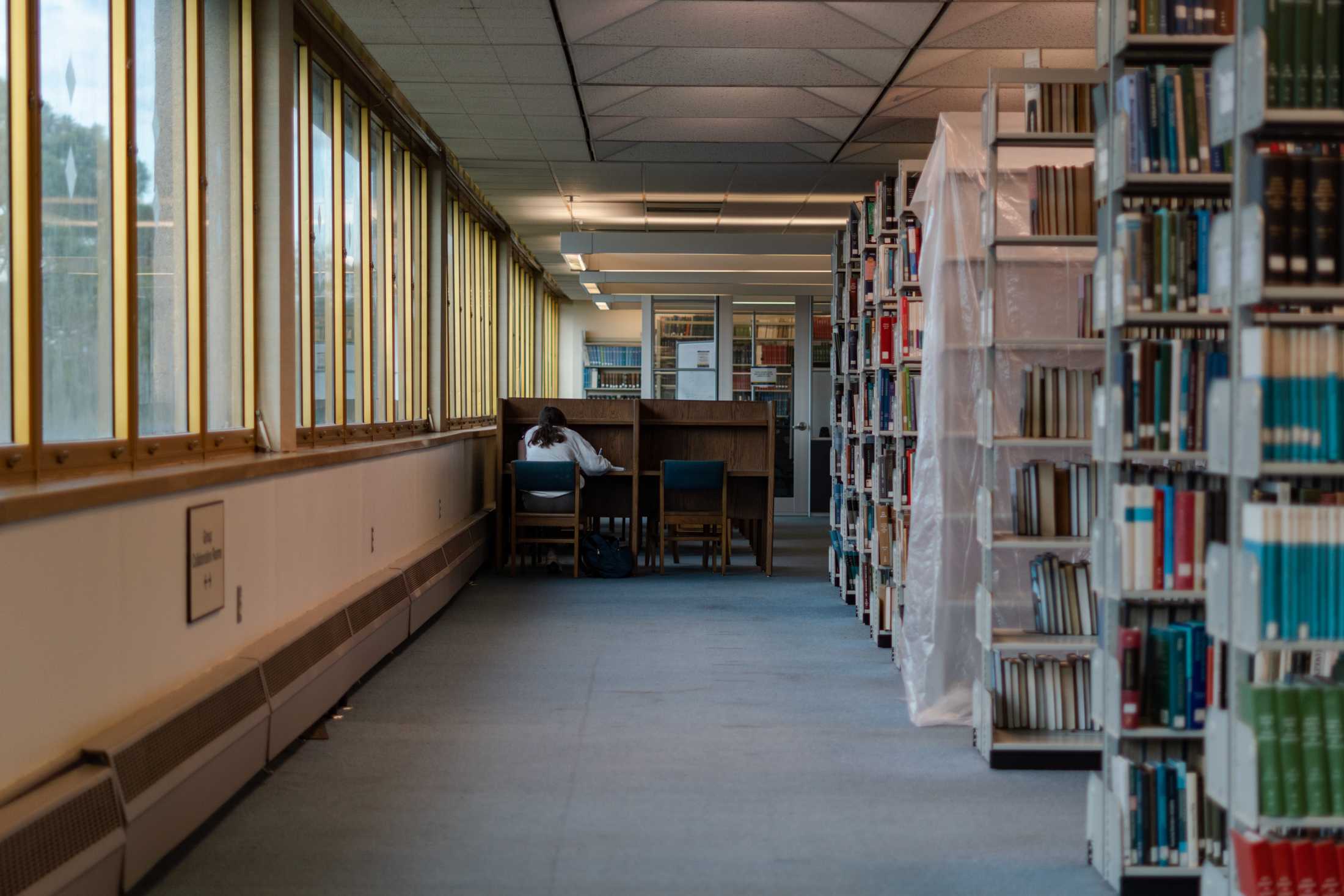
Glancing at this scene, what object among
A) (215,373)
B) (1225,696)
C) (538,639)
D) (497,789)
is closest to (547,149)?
(538,639)

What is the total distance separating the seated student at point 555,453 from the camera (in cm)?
926

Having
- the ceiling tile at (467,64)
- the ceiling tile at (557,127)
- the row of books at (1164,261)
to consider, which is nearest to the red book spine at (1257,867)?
the row of books at (1164,261)

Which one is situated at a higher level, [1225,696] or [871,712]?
[1225,696]

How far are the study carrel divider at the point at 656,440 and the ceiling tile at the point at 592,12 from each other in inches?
166

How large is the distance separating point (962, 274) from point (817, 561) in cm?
586

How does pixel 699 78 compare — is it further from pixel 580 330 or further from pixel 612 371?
pixel 580 330

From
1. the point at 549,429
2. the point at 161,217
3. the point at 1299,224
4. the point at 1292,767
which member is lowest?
the point at 1292,767

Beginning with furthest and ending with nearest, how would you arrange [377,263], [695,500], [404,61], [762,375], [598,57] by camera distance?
[762,375], [695,500], [377,263], [404,61], [598,57]

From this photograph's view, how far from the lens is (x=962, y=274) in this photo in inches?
191

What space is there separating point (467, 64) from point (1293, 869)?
5.32 meters

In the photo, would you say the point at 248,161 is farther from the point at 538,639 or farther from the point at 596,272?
the point at 596,272

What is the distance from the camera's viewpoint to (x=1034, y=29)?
580cm

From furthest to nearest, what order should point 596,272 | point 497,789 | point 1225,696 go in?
point 596,272 < point 497,789 < point 1225,696

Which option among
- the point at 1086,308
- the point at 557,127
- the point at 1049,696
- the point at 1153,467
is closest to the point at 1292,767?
the point at 1153,467
